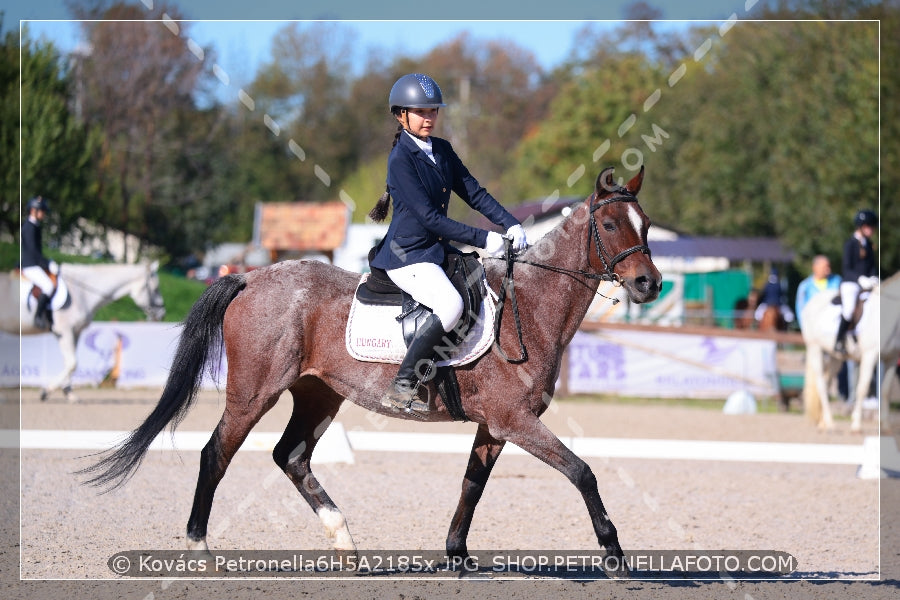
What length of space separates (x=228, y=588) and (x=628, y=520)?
11.2 ft

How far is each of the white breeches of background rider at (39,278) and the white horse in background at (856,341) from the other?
34.3ft

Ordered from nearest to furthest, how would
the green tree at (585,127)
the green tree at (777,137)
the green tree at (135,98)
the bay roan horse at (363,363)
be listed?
the bay roan horse at (363,363), the green tree at (135,98), the green tree at (777,137), the green tree at (585,127)

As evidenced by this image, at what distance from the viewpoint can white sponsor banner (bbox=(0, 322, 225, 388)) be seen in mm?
16281

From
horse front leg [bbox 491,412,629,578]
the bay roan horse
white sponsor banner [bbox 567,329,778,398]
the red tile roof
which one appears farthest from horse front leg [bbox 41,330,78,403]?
the red tile roof

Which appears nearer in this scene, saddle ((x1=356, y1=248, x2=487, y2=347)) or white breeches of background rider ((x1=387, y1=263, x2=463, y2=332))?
white breeches of background rider ((x1=387, y1=263, x2=463, y2=332))

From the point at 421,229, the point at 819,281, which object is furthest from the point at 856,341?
the point at 421,229

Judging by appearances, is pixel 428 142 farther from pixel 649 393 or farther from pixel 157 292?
pixel 649 393

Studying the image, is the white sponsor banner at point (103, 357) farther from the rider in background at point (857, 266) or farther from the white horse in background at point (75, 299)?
the rider in background at point (857, 266)

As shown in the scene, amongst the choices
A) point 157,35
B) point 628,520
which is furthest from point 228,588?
point 157,35

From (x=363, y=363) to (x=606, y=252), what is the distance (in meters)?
1.43

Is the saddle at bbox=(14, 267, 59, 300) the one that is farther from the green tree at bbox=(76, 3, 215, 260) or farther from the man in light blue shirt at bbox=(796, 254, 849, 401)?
the man in light blue shirt at bbox=(796, 254, 849, 401)

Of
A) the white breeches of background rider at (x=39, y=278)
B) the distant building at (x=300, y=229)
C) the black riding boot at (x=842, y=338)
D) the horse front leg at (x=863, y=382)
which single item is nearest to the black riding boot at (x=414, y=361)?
the black riding boot at (x=842, y=338)

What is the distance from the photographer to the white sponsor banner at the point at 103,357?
1628 cm

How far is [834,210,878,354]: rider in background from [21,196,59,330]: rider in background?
34.1ft
